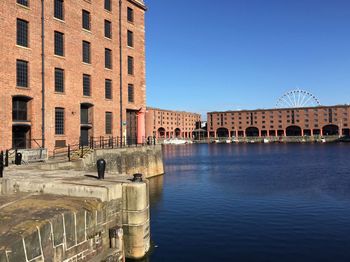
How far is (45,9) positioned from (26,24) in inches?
101

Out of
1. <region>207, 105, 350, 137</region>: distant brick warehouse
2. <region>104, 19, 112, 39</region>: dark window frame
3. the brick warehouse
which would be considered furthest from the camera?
<region>207, 105, 350, 137</region>: distant brick warehouse

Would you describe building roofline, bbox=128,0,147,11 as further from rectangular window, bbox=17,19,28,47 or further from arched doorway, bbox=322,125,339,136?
arched doorway, bbox=322,125,339,136

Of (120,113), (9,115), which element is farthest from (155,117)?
(9,115)

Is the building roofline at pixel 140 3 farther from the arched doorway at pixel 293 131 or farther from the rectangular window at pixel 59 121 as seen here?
the arched doorway at pixel 293 131

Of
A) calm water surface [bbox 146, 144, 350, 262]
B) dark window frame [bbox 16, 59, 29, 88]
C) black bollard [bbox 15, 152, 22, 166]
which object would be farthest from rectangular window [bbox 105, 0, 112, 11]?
black bollard [bbox 15, 152, 22, 166]

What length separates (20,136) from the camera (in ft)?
101

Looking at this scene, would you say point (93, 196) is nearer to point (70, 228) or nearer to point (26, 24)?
point (70, 228)

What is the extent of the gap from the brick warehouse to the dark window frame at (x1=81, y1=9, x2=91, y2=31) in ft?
0.34

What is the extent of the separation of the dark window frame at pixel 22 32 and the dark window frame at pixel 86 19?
700cm

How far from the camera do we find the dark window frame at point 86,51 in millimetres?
36719

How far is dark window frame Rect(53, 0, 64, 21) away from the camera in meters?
33.6

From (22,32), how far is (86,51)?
773 centimetres

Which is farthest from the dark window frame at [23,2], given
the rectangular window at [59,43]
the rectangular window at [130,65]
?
the rectangular window at [130,65]

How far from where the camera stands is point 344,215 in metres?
22.7
